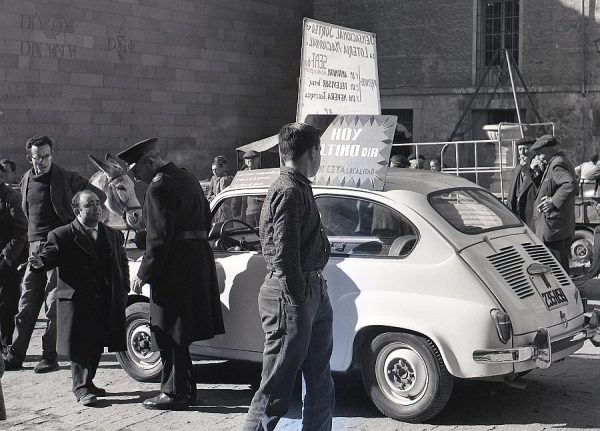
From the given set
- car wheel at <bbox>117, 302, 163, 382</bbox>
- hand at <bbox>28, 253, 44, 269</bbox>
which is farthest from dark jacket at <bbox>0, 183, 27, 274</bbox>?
hand at <bbox>28, 253, 44, 269</bbox>

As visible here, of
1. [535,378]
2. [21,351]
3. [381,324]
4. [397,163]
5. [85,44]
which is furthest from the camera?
[85,44]

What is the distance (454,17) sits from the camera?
24.8m

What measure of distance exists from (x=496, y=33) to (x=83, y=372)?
61.9 ft

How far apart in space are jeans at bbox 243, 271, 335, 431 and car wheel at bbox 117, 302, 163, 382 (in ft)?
8.33

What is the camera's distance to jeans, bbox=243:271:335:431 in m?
5.42

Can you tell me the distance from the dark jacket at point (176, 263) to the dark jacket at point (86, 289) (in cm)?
47

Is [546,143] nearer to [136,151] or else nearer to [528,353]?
[528,353]

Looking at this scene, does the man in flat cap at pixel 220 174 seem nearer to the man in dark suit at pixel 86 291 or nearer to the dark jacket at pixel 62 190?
the dark jacket at pixel 62 190

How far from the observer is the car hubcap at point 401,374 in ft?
22.0

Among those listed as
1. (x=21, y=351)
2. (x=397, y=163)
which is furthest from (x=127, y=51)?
(x=21, y=351)

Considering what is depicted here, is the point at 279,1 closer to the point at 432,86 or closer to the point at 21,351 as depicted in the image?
the point at 432,86

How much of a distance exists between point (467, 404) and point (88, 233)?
2.99 metres

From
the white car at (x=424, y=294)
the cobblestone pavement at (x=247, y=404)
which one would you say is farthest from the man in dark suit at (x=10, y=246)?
the white car at (x=424, y=294)

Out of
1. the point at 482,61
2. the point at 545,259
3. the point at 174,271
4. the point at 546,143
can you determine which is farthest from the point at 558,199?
the point at 482,61
